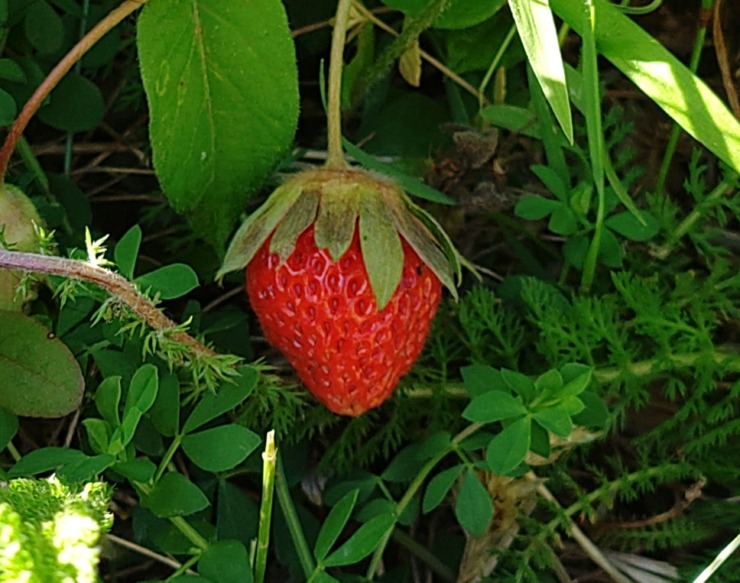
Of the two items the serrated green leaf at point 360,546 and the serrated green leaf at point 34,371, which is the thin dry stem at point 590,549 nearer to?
the serrated green leaf at point 360,546

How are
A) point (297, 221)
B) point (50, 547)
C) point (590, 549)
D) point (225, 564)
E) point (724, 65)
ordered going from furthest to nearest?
1. point (724, 65)
2. point (590, 549)
3. point (297, 221)
4. point (225, 564)
5. point (50, 547)

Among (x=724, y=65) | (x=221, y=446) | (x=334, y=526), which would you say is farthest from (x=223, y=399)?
(x=724, y=65)

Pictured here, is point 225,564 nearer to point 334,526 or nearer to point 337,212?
point 334,526

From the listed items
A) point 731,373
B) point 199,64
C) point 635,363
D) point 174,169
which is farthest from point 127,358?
point 731,373

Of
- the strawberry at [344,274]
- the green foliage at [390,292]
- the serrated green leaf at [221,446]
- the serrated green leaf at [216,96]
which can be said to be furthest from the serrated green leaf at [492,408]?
the serrated green leaf at [216,96]

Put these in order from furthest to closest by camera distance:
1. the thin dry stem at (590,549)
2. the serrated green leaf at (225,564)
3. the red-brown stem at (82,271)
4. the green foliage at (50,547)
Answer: the thin dry stem at (590,549) → the serrated green leaf at (225,564) → the red-brown stem at (82,271) → the green foliage at (50,547)

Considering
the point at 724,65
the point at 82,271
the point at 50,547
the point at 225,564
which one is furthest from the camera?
the point at 724,65
